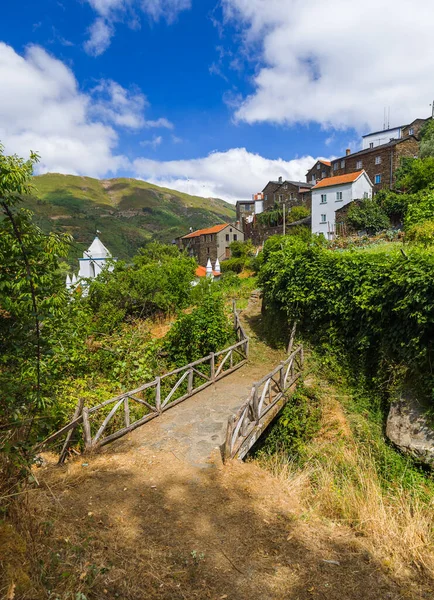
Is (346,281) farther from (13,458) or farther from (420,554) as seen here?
(13,458)

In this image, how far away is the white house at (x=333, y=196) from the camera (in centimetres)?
3853

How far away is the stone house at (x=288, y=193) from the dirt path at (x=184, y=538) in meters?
50.8

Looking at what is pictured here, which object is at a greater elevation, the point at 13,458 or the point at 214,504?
the point at 13,458

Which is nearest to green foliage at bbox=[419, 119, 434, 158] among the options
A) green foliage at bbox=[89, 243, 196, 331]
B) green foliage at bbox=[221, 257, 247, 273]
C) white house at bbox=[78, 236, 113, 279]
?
green foliage at bbox=[221, 257, 247, 273]

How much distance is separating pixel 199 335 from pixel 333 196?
33496 mm

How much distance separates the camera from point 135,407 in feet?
32.4

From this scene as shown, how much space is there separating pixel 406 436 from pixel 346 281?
4901mm

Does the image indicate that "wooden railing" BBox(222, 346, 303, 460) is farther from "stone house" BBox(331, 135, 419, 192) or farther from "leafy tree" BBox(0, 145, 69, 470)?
"stone house" BBox(331, 135, 419, 192)

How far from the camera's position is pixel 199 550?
175 inches

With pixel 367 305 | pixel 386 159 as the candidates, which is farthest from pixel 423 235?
pixel 386 159

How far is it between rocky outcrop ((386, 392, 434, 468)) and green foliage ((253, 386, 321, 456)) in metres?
1.86

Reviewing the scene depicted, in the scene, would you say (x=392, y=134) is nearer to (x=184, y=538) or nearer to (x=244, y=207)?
(x=244, y=207)

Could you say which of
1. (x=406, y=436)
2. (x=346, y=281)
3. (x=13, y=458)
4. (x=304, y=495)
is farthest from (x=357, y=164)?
(x=13, y=458)

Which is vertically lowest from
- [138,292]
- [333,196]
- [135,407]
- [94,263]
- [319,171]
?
[135,407]
